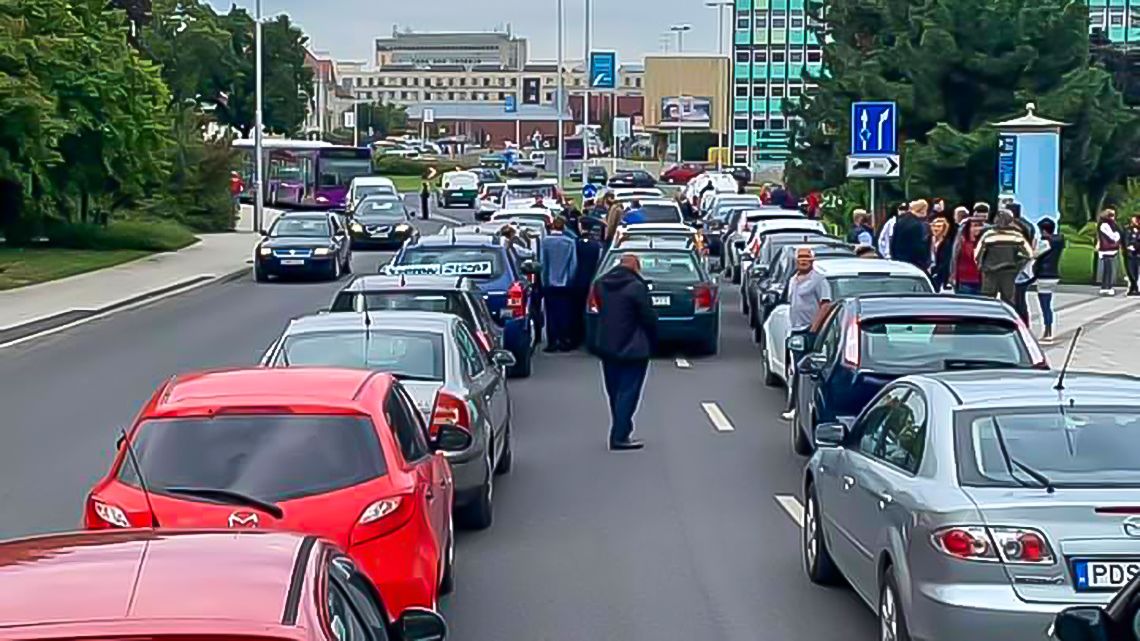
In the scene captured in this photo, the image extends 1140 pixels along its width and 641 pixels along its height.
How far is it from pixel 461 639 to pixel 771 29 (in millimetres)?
108333

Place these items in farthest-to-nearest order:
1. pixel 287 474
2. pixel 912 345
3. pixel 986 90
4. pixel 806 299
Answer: pixel 986 90 < pixel 806 299 < pixel 912 345 < pixel 287 474

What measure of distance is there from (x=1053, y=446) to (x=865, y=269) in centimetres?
1164

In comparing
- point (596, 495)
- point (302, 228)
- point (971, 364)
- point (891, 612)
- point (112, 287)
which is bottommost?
point (112, 287)

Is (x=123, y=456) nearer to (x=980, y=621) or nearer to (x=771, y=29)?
(x=980, y=621)

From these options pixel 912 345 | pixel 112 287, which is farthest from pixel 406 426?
pixel 112 287

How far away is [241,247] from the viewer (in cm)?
5303

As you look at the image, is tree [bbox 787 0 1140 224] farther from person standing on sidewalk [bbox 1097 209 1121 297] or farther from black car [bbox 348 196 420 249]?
black car [bbox 348 196 420 249]

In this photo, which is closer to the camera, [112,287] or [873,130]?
[873,130]

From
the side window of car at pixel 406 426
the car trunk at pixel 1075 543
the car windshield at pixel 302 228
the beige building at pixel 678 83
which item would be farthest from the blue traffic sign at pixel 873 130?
the beige building at pixel 678 83

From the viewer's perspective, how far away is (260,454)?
321 inches

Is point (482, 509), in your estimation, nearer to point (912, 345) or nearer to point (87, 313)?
point (912, 345)

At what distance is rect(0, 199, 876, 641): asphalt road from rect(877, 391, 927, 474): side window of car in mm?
1002

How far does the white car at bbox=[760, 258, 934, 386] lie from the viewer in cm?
1914

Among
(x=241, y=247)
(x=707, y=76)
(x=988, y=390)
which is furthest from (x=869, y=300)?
(x=707, y=76)
